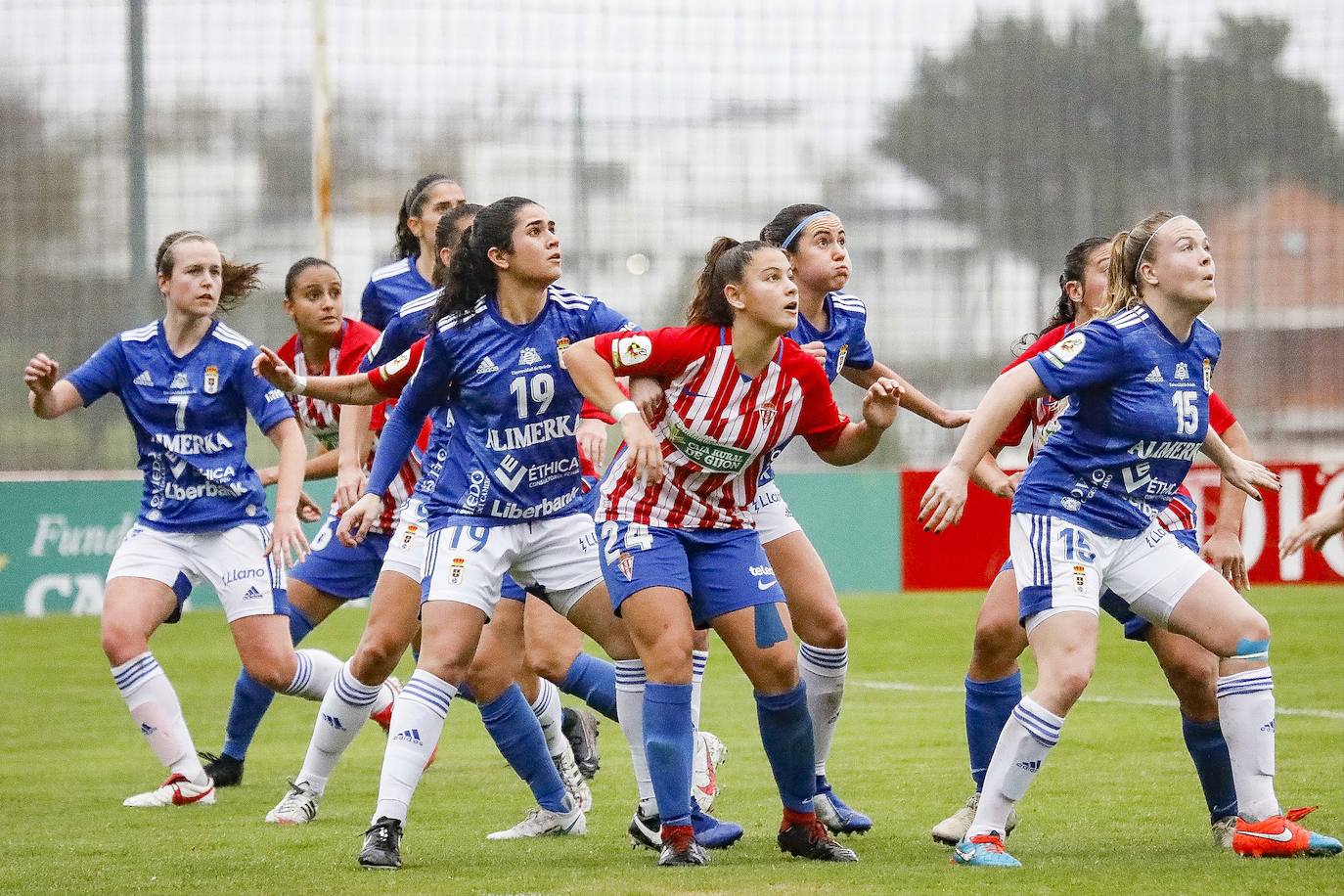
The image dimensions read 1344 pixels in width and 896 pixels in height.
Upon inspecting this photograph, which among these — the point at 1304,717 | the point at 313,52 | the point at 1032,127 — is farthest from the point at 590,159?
the point at 1304,717

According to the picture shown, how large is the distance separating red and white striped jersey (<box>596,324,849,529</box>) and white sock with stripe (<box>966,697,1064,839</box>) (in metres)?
1.02

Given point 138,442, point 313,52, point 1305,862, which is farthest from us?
point 313,52

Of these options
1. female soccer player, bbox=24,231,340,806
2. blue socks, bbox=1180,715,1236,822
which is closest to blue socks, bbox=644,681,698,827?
blue socks, bbox=1180,715,1236,822

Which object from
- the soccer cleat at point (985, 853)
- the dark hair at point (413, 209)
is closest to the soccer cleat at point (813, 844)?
the soccer cleat at point (985, 853)

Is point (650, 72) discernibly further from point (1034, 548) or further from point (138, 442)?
point (1034, 548)

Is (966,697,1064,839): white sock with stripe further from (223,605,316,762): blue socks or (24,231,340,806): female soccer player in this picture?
(223,605,316,762): blue socks

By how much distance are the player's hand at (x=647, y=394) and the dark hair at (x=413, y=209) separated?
7.51 ft

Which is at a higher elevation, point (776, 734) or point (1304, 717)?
point (776, 734)

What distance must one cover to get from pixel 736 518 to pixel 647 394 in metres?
0.49

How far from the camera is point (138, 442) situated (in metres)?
7.58

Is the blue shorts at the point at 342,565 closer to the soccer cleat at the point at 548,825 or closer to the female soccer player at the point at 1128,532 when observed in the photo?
the soccer cleat at the point at 548,825

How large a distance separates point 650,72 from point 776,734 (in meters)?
11.2

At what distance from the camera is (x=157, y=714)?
7.34 meters

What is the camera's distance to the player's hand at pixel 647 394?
567cm
